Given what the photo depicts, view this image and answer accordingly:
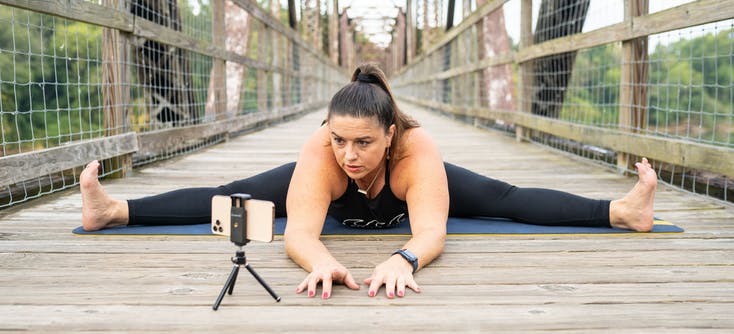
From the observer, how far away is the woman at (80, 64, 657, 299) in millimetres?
1955

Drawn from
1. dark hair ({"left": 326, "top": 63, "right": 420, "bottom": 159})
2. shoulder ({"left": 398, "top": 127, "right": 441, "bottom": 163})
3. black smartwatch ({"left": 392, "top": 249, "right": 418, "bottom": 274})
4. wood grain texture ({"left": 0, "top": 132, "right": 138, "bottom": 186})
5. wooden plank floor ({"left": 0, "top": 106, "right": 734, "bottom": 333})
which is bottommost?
wooden plank floor ({"left": 0, "top": 106, "right": 734, "bottom": 333})

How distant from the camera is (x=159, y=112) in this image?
18.8 ft

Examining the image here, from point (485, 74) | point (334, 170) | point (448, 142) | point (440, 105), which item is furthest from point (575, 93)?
point (440, 105)

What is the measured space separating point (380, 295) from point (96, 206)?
1.29 meters

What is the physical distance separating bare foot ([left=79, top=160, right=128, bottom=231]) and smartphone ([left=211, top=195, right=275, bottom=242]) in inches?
38.0

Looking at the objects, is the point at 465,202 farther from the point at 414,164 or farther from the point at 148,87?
the point at 148,87

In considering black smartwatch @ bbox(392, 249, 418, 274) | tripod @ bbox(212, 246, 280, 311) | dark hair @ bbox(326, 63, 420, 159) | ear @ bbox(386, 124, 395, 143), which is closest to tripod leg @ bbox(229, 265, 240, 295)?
tripod @ bbox(212, 246, 280, 311)

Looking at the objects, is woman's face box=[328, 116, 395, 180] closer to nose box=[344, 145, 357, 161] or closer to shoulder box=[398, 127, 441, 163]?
nose box=[344, 145, 357, 161]

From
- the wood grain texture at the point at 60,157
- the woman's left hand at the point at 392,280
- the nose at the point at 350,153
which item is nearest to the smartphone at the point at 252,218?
the woman's left hand at the point at 392,280

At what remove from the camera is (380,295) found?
1722 millimetres

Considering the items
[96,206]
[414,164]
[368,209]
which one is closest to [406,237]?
[368,209]

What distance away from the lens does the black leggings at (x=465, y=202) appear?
260 cm

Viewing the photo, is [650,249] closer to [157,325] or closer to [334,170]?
[334,170]

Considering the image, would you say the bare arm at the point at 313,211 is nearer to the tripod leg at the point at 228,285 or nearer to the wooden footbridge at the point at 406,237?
the wooden footbridge at the point at 406,237
